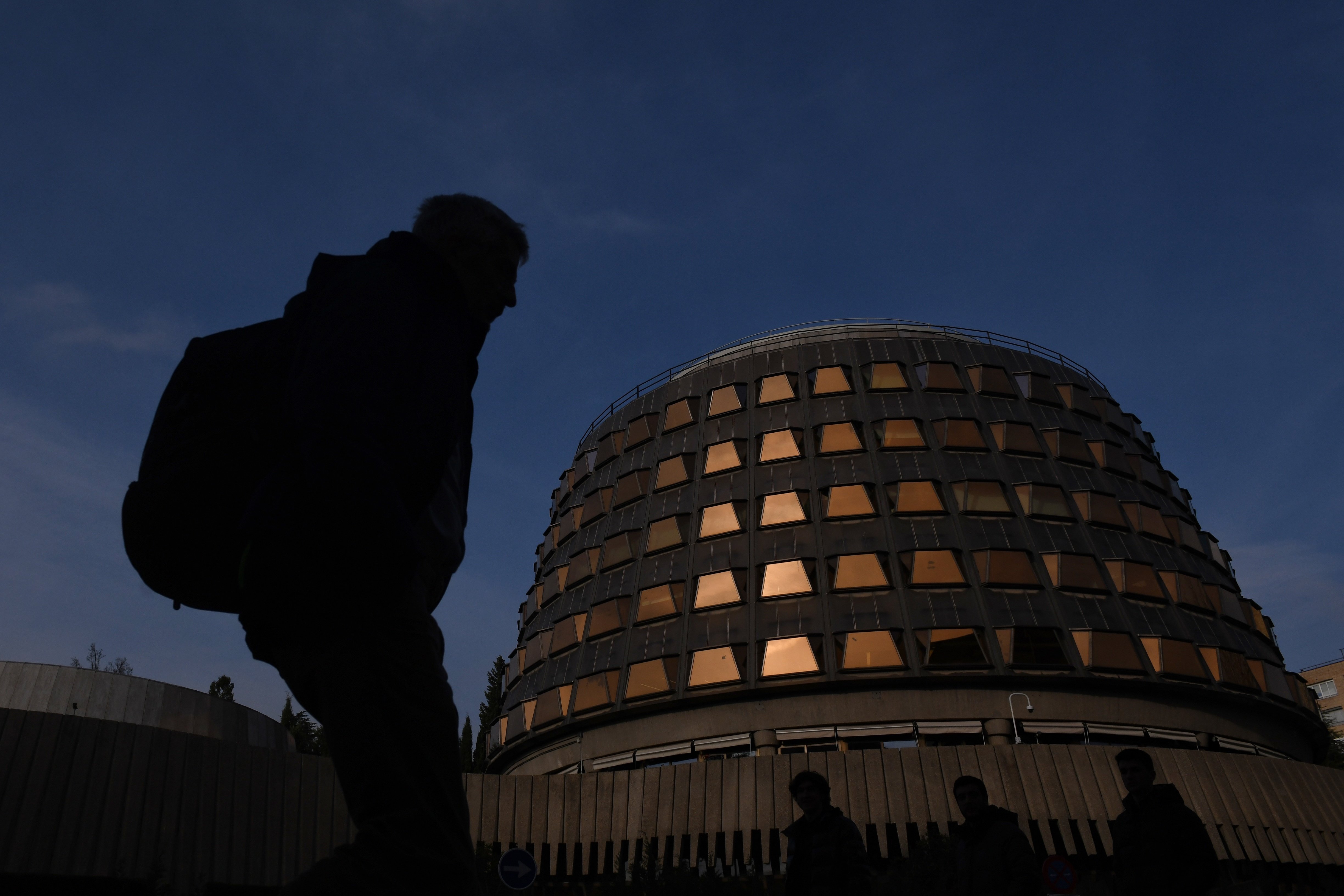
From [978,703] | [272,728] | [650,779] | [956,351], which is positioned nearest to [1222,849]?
[978,703]

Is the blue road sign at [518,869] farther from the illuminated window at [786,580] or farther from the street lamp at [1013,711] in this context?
the street lamp at [1013,711]

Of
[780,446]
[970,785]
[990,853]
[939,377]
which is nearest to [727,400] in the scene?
[780,446]

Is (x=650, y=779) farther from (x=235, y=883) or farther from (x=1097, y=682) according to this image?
(x=1097, y=682)

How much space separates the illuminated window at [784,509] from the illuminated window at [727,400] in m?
5.34

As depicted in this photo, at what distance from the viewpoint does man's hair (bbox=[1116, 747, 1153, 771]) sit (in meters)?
8.19

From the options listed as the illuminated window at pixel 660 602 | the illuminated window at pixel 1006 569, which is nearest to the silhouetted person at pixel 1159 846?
the illuminated window at pixel 1006 569

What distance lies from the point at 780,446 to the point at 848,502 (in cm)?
395

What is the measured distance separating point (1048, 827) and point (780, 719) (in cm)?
885

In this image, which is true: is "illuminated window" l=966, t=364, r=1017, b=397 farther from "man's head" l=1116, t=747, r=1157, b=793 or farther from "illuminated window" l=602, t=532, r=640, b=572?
"man's head" l=1116, t=747, r=1157, b=793

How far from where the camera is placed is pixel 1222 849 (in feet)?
81.6

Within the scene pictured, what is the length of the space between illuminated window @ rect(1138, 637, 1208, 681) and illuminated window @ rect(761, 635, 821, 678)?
37.4 ft

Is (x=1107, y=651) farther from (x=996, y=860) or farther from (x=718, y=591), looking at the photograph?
(x=996, y=860)

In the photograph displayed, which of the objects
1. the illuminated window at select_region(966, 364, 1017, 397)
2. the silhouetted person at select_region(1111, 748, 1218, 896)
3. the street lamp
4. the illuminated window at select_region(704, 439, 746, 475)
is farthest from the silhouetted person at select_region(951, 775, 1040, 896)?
the illuminated window at select_region(966, 364, 1017, 397)

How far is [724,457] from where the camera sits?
37719 mm
